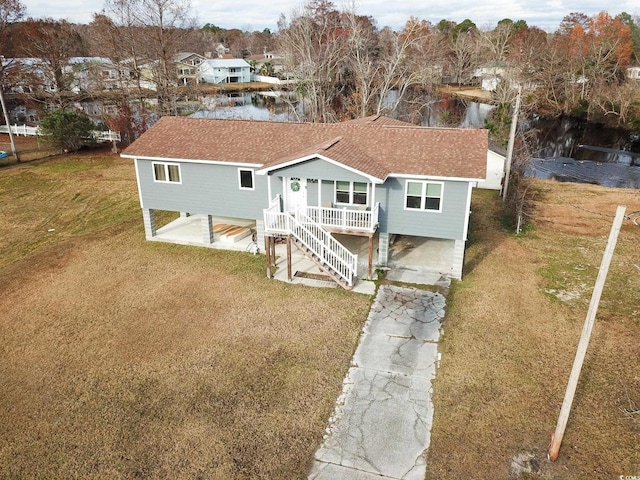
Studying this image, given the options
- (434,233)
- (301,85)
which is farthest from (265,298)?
(301,85)

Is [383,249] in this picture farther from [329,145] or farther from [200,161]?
[200,161]

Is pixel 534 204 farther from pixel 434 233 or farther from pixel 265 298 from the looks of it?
pixel 265 298

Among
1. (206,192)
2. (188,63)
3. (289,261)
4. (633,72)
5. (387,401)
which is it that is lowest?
(387,401)

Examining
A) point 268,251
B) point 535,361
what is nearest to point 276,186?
point 268,251

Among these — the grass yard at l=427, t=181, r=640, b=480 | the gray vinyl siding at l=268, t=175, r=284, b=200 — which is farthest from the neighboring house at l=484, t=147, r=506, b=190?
the gray vinyl siding at l=268, t=175, r=284, b=200

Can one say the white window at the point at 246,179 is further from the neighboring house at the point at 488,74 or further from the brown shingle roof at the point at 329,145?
the neighboring house at the point at 488,74

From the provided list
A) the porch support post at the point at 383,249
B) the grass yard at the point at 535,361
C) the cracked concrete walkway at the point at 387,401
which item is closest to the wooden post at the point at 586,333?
the grass yard at the point at 535,361
